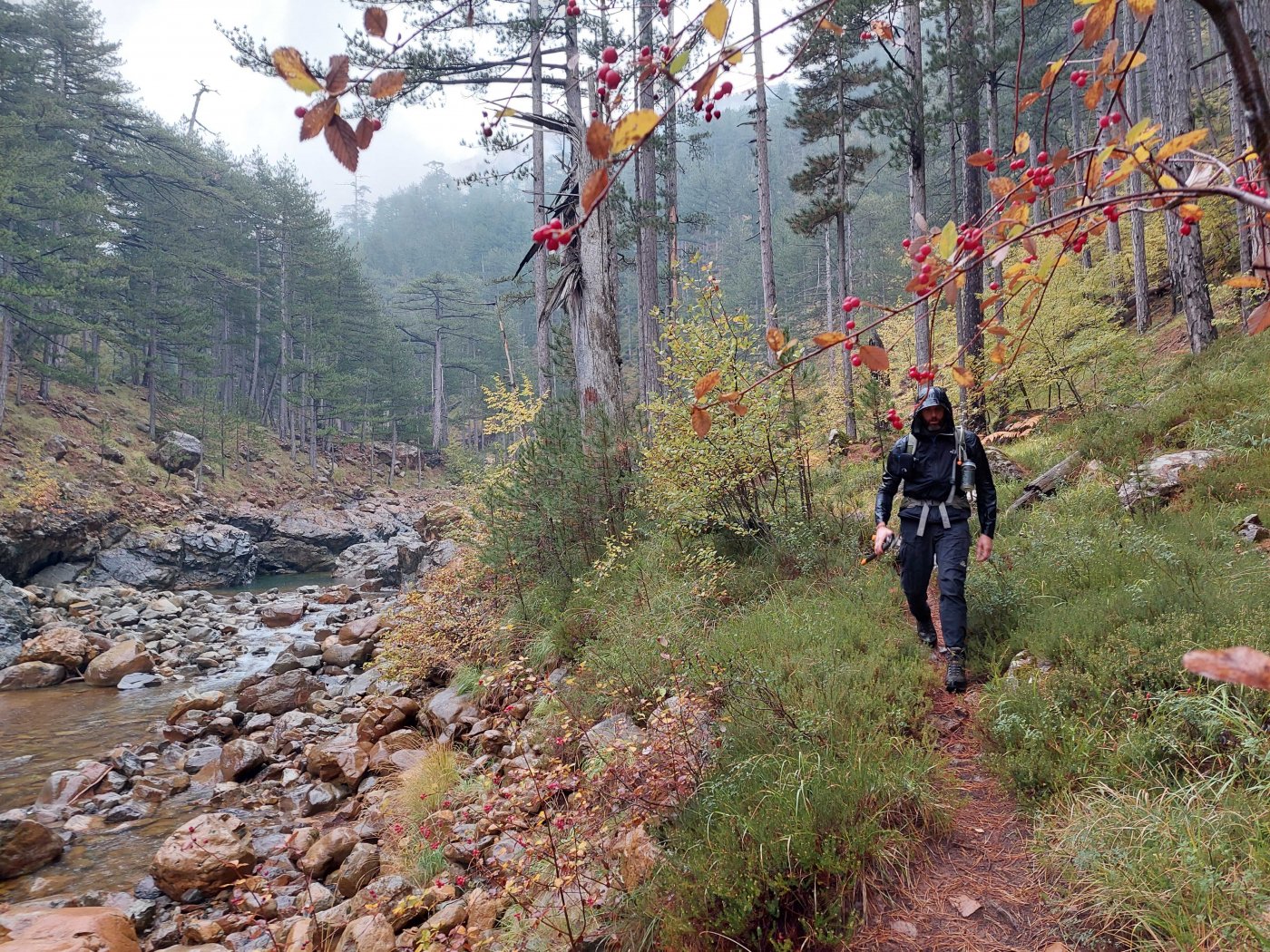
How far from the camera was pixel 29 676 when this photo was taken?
10055 mm

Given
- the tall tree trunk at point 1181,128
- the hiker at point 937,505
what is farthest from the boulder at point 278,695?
the tall tree trunk at point 1181,128

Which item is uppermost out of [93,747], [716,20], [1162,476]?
[716,20]

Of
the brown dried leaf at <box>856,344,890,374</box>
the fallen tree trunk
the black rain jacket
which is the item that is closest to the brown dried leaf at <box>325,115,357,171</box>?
the brown dried leaf at <box>856,344,890,374</box>

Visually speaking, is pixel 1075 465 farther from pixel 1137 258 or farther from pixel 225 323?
pixel 225 323

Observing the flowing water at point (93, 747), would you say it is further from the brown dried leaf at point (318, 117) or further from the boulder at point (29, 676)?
the brown dried leaf at point (318, 117)

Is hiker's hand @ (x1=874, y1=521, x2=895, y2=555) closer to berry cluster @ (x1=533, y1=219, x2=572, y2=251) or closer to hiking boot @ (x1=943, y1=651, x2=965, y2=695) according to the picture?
hiking boot @ (x1=943, y1=651, x2=965, y2=695)

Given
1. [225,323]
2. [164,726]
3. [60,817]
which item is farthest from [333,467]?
[60,817]

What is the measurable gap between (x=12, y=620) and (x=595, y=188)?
1651 centimetres

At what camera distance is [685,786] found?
3.10 meters

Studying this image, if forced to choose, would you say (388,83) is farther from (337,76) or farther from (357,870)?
(357,870)

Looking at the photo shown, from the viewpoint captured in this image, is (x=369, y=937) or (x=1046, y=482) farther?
(x=1046, y=482)

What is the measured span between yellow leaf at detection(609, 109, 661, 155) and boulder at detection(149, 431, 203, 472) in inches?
1092

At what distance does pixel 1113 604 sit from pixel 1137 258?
14.9 metres

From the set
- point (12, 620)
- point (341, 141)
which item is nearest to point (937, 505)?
point (341, 141)
